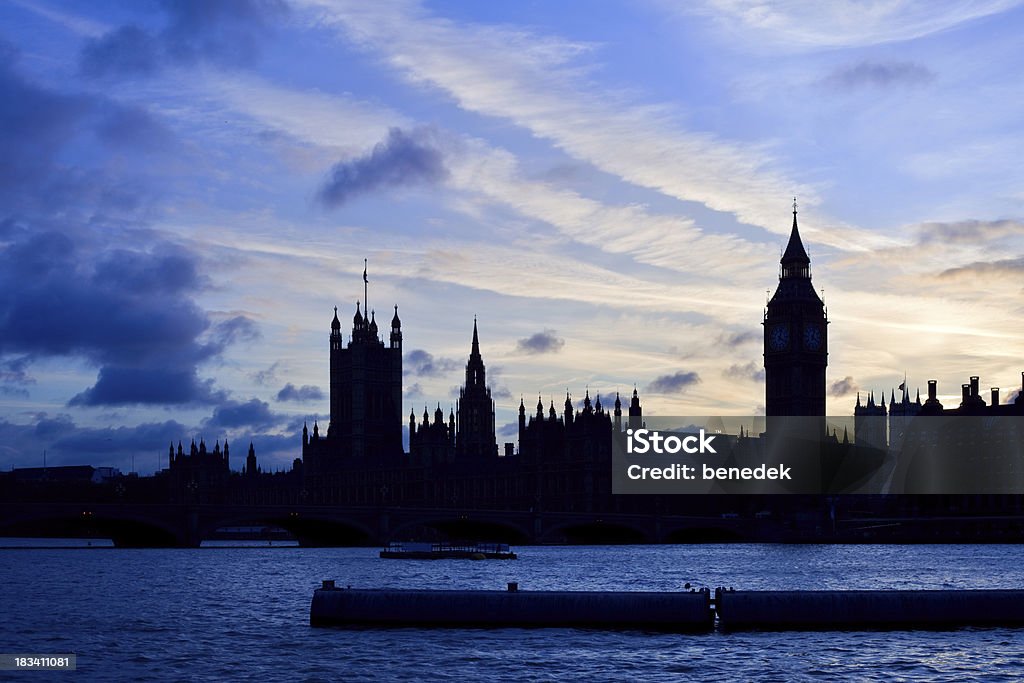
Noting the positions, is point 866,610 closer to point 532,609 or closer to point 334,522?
point 532,609

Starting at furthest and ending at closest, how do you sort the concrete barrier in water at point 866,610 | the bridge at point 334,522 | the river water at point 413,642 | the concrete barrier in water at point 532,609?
the bridge at point 334,522 < the concrete barrier in water at point 866,610 < the concrete barrier in water at point 532,609 < the river water at point 413,642

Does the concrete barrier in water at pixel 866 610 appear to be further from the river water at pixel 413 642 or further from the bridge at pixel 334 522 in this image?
the bridge at pixel 334 522

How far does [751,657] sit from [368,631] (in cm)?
1475

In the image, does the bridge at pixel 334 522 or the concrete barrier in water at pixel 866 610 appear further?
the bridge at pixel 334 522

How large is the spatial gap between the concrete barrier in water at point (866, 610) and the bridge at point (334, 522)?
90.1 meters

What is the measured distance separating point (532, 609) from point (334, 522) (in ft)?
346

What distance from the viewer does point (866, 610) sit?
176 feet

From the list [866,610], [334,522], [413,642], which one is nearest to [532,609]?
[413,642]

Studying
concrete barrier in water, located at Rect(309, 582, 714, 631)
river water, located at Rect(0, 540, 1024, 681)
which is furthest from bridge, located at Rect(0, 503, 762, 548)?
concrete barrier in water, located at Rect(309, 582, 714, 631)

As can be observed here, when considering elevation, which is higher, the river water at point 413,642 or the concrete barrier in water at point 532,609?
the concrete barrier in water at point 532,609

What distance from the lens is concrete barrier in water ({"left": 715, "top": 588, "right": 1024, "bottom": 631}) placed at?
5328 cm

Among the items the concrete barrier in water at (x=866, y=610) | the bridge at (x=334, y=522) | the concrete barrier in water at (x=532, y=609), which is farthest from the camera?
the bridge at (x=334, y=522)

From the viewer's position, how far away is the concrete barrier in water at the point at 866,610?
175ft

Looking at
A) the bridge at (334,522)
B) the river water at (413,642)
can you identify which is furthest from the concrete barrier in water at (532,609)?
the bridge at (334,522)
